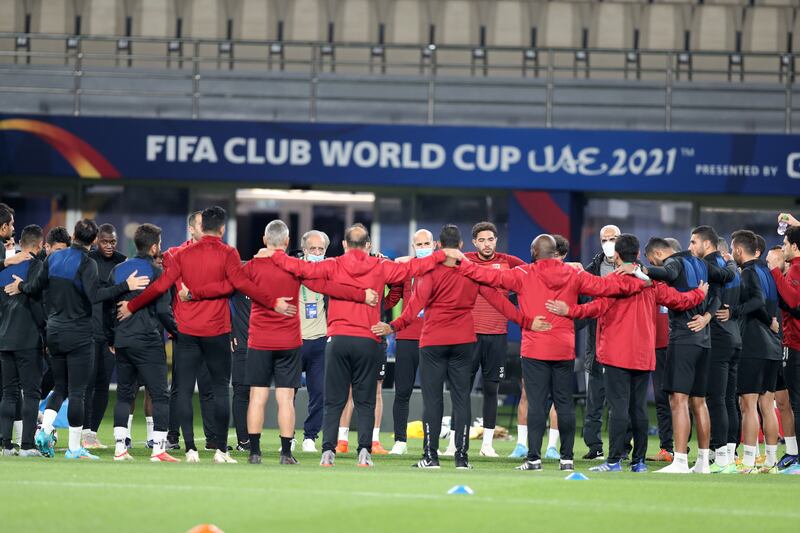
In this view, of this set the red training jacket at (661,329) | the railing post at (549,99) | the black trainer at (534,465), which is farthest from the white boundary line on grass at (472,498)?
the railing post at (549,99)

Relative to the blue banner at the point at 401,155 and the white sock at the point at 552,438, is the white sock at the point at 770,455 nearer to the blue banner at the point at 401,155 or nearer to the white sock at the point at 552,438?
the white sock at the point at 552,438

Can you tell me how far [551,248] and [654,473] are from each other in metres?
2.00

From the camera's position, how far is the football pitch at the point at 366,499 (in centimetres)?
686

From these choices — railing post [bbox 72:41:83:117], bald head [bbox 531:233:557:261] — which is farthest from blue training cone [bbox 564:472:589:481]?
railing post [bbox 72:41:83:117]

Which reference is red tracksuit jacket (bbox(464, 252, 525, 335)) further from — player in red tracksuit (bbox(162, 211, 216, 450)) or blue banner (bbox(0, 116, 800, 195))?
blue banner (bbox(0, 116, 800, 195))

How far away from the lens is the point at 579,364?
16.5 metres

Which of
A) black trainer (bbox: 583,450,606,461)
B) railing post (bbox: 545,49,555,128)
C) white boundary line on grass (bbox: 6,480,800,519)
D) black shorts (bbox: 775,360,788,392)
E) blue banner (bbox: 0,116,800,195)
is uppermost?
railing post (bbox: 545,49,555,128)

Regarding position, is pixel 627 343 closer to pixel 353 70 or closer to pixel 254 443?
pixel 254 443

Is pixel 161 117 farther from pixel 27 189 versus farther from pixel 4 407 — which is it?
pixel 4 407

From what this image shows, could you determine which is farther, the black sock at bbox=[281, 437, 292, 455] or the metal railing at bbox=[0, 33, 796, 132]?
the metal railing at bbox=[0, 33, 796, 132]

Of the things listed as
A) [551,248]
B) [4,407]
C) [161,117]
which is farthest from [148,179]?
[551,248]

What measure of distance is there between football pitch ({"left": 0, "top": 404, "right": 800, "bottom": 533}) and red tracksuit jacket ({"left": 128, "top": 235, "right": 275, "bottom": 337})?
1178 mm

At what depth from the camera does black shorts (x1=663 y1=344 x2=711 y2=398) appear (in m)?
10.4

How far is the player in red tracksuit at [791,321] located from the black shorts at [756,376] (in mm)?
157
